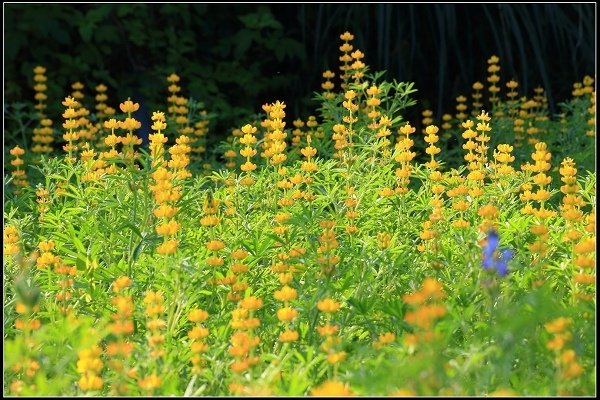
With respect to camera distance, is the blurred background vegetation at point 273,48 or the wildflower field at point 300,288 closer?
the wildflower field at point 300,288

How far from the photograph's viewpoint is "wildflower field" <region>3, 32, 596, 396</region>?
2.05 meters

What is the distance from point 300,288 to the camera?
270 centimetres

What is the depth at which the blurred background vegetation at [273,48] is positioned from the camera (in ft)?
22.2

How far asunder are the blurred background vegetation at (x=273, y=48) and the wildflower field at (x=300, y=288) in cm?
304

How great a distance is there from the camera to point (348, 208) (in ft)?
10.9

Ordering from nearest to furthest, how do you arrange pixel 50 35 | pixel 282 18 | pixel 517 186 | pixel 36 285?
pixel 36 285
pixel 517 186
pixel 50 35
pixel 282 18

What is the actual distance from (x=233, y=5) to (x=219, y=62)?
448 mm

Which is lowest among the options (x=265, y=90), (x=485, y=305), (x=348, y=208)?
(x=485, y=305)

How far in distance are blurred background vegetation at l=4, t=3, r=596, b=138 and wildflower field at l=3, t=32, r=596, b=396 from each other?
304 centimetres

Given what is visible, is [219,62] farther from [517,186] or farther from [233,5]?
[517,186]

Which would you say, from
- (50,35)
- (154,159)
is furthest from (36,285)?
(50,35)

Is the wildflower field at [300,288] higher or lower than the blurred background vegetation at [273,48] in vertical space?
lower

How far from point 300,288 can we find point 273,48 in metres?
4.45

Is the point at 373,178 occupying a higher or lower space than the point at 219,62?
lower
